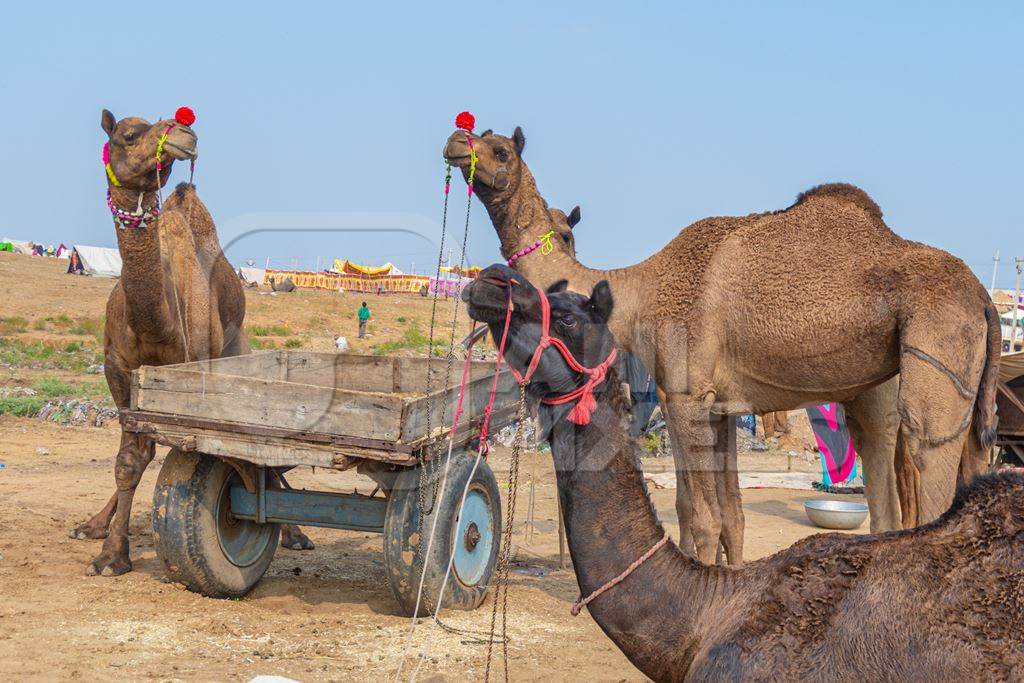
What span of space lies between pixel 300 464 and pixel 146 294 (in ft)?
7.23

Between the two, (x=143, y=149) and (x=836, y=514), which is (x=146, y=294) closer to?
(x=143, y=149)

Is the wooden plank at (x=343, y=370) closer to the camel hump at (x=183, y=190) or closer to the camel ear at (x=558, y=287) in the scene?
the camel hump at (x=183, y=190)

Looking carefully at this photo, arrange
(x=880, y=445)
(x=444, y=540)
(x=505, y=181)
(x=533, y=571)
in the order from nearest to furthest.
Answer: (x=444, y=540)
(x=505, y=181)
(x=880, y=445)
(x=533, y=571)

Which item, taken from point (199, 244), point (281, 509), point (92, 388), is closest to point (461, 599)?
point (281, 509)

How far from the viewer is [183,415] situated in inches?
242

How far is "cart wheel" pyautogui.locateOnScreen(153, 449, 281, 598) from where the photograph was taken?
21.2 feet

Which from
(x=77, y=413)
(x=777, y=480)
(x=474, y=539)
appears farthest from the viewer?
(x=77, y=413)

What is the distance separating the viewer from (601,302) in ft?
10.9

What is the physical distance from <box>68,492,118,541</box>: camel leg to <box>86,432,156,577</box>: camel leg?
871mm

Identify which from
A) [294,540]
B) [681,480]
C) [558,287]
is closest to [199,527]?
[294,540]

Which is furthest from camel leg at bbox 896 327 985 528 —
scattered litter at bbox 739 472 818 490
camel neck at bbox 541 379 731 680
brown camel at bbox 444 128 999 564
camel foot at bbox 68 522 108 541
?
scattered litter at bbox 739 472 818 490

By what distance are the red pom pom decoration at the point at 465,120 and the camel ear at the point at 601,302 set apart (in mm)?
3946

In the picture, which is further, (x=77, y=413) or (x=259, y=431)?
(x=77, y=413)

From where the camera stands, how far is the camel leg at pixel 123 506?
711 cm
